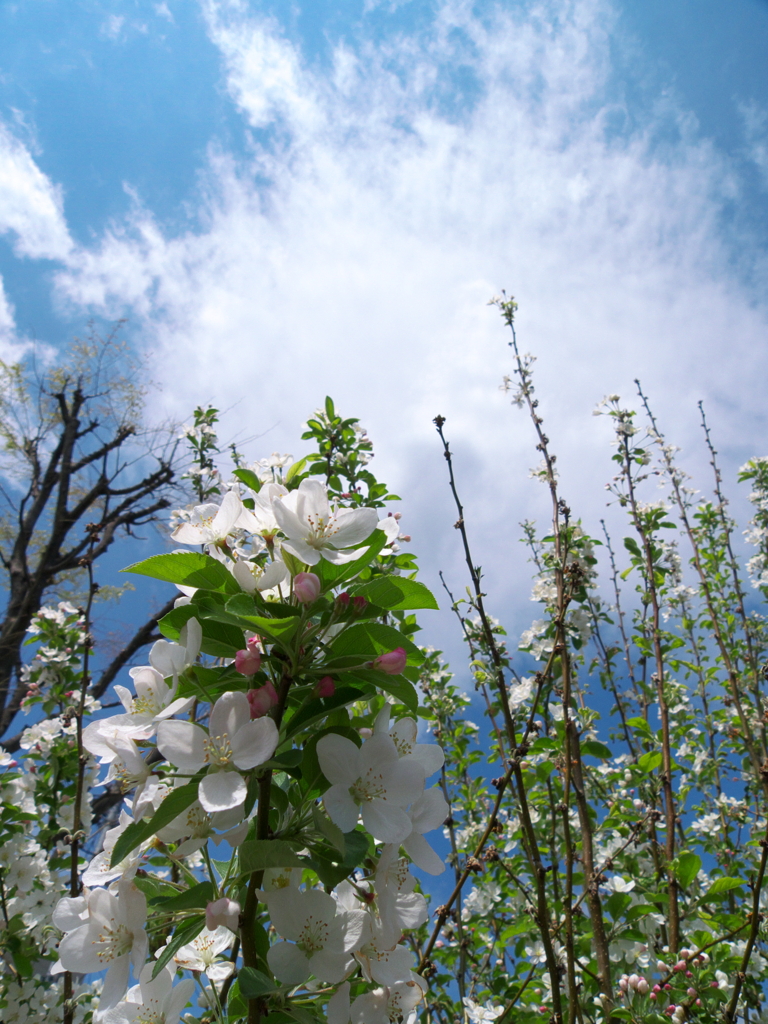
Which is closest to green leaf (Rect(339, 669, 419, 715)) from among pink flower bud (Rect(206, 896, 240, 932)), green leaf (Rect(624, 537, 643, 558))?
pink flower bud (Rect(206, 896, 240, 932))

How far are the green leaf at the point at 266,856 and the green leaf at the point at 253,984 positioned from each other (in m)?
0.14

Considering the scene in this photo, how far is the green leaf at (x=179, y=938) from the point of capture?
862mm

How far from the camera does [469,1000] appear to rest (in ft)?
8.86

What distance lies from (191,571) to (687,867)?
2057 millimetres

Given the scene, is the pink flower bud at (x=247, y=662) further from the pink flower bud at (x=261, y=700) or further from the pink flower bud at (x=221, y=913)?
the pink flower bud at (x=221, y=913)

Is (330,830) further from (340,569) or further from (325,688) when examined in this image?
(340,569)

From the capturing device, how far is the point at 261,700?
96cm

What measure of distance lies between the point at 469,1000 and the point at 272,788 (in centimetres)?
239

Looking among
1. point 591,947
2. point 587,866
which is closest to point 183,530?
point 587,866

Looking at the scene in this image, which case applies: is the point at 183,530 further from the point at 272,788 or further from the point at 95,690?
the point at 95,690

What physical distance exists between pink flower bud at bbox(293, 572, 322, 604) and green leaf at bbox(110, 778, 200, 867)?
1.08 feet

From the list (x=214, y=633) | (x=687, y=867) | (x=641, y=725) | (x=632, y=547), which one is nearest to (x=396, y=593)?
(x=214, y=633)

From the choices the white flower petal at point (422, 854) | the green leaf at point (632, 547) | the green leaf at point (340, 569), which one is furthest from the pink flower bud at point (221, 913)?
the green leaf at point (632, 547)

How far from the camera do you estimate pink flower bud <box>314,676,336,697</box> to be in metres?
1.02
